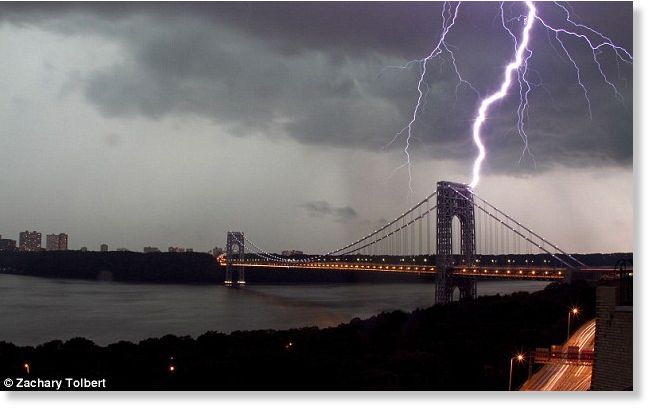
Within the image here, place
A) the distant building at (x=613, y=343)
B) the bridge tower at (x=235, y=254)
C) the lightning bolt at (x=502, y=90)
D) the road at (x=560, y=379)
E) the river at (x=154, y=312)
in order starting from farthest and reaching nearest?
the bridge tower at (x=235, y=254), the river at (x=154, y=312), the lightning bolt at (x=502, y=90), the road at (x=560, y=379), the distant building at (x=613, y=343)

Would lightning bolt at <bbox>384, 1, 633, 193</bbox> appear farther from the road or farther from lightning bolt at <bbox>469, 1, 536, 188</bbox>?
the road

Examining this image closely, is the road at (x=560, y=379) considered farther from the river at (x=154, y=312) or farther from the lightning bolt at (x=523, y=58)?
the river at (x=154, y=312)

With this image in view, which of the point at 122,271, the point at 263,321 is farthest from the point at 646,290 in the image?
the point at 122,271

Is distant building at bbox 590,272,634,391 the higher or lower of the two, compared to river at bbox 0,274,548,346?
higher

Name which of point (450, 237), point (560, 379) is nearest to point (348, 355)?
point (560, 379)

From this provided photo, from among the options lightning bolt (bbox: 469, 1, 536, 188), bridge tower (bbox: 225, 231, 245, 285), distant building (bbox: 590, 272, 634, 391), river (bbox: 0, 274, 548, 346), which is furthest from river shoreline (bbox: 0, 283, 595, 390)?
bridge tower (bbox: 225, 231, 245, 285)

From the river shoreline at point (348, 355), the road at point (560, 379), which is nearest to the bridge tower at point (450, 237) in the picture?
the river shoreline at point (348, 355)
